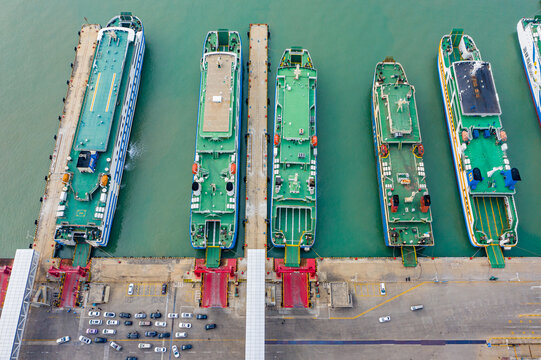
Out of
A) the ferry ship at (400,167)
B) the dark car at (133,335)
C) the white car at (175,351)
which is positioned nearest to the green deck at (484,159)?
the ferry ship at (400,167)

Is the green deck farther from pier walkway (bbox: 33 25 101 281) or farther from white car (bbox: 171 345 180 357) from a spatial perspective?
pier walkway (bbox: 33 25 101 281)

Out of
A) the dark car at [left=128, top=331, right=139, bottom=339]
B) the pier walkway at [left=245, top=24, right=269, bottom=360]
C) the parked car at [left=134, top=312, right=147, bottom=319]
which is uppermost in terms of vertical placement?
the pier walkway at [left=245, top=24, right=269, bottom=360]

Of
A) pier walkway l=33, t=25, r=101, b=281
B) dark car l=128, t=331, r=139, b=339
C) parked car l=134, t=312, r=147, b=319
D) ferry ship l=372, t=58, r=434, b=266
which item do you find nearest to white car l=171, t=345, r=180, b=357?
dark car l=128, t=331, r=139, b=339

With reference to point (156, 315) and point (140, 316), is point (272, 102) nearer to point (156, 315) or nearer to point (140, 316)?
point (156, 315)

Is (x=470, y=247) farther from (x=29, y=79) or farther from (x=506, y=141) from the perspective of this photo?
(x=29, y=79)

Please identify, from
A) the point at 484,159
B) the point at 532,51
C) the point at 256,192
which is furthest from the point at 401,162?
the point at 532,51

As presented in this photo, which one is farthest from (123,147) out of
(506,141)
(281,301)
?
(506,141)
